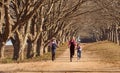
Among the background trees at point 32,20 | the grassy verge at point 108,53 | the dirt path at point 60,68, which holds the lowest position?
the dirt path at point 60,68

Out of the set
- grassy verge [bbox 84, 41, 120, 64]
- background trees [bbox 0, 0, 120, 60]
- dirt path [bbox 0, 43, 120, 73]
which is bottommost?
dirt path [bbox 0, 43, 120, 73]

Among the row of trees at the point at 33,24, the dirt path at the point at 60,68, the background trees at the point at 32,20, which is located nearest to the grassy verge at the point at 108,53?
the background trees at the point at 32,20

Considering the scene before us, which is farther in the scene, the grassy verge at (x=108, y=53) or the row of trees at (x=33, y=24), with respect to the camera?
the grassy verge at (x=108, y=53)

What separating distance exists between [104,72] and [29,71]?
11.5ft

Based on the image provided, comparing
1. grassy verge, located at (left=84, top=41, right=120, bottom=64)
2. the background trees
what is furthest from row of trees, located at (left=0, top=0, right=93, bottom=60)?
grassy verge, located at (left=84, top=41, right=120, bottom=64)

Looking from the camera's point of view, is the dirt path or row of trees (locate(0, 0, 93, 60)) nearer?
the dirt path

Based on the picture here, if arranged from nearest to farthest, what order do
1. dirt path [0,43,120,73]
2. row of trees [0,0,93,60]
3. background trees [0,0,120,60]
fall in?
dirt path [0,43,120,73] → background trees [0,0,120,60] → row of trees [0,0,93,60]

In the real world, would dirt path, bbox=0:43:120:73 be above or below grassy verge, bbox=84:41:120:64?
below

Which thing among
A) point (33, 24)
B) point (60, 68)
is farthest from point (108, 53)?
point (60, 68)

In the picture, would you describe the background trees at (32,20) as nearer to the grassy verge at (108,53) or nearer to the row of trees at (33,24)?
the row of trees at (33,24)

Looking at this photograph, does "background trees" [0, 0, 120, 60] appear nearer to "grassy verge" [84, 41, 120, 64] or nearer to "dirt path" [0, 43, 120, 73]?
"dirt path" [0, 43, 120, 73]

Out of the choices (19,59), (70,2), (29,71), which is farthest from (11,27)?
(70,2)

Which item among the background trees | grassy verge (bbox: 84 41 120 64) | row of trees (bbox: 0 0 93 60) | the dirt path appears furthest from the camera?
grassy verge (bbox: 84 41 120 64)

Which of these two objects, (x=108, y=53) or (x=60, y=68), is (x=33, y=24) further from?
(x=60, y=68)
